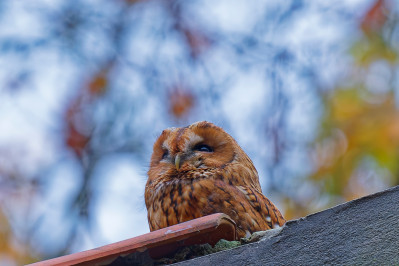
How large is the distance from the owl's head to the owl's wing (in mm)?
213

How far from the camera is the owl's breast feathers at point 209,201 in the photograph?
2.19m

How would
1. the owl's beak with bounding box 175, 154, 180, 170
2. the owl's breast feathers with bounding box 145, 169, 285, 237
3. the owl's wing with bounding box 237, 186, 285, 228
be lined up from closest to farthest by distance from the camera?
the owl's breast feathers with bounding box 145, 169, 285, 237
the owl's wing with bounding box 237, 186, 285, 228
the owl's beak with bounding box 175, 154, 180, 170

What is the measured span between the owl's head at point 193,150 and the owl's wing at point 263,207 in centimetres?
21

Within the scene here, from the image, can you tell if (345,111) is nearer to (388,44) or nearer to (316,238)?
(388,44)

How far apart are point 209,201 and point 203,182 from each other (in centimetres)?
14

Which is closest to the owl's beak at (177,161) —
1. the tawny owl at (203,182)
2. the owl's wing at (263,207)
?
the tawny owl at (203,182)

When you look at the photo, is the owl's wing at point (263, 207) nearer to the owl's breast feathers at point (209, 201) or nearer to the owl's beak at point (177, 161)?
the owl's breast feathers at point (209, 201)

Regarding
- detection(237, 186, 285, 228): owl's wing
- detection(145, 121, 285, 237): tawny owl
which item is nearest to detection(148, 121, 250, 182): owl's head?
detection(145, 121, 285, 237): tawny owl

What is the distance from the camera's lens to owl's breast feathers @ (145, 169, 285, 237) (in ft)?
7.18

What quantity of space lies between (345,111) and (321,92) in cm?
57

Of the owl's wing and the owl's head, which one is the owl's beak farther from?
the owl's wing

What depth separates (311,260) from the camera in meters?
1.41

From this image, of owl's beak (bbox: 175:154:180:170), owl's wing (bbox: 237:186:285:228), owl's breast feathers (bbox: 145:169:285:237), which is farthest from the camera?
owl's beak (bbox: 175:154:180:170)

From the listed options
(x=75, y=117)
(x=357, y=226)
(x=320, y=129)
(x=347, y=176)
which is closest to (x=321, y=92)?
(x=320, y=129)
